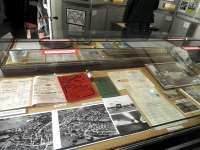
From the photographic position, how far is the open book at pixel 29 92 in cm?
89

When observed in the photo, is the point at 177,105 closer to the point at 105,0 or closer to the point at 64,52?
the point at 64,52

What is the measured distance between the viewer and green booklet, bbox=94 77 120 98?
3.44 feet

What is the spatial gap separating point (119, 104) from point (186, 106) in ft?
1.37

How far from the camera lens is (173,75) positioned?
1318mm

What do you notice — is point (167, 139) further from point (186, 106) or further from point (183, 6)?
point (183, 6)

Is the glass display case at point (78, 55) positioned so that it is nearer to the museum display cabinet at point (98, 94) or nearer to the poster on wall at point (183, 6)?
the museum display cabinet at point (98, 94)

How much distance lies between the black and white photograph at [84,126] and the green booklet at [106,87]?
0.13 metres

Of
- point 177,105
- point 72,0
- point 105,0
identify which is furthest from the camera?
point 105,0

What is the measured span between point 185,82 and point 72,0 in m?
2.40

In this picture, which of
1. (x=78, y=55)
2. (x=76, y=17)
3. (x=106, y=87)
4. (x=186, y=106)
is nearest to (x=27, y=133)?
(x=106, y=87)

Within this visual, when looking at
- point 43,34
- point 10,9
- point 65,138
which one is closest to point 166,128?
point 65,138

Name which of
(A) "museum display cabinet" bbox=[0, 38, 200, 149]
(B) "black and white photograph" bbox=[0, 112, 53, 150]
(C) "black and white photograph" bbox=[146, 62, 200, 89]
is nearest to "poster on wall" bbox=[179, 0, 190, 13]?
(A) "museum display cabinet" bbox=[0, 38, 200, 149]

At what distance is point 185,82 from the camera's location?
4.18 feet

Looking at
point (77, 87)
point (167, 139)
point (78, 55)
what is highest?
point (78, 55)
